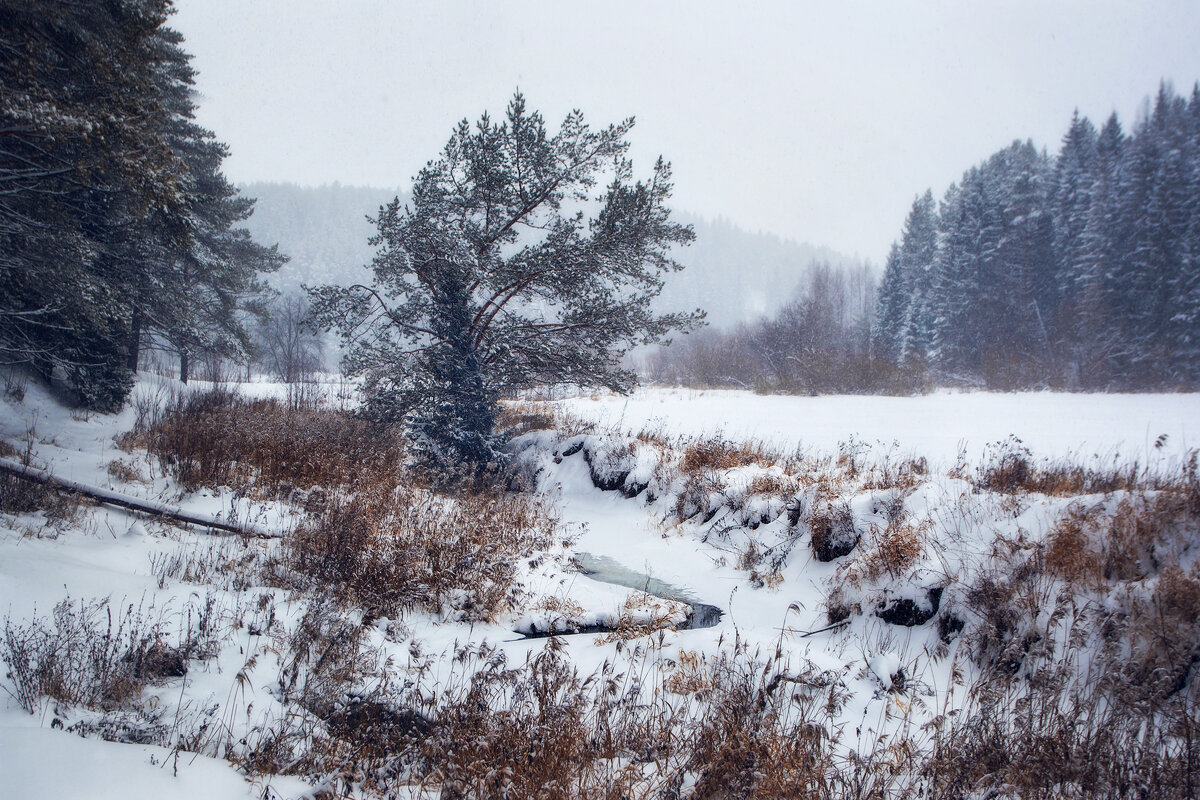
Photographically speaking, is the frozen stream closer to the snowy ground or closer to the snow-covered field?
the snowy ground

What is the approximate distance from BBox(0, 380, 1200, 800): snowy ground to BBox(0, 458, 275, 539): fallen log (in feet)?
0.60

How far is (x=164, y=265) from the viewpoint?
675 inches

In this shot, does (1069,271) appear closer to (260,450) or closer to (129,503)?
(260,450)

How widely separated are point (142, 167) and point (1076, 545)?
11.3 m

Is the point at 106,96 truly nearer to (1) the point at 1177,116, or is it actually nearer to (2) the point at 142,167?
(2) the point at 142,167

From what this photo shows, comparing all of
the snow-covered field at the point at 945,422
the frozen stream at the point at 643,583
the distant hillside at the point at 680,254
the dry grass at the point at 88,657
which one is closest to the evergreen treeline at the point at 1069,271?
the snow-covered field at the point at 945,422

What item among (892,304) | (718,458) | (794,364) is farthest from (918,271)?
(718,458)

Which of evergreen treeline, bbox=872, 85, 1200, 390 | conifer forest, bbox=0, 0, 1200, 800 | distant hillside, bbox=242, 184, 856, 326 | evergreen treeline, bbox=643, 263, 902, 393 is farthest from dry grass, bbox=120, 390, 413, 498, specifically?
distant hillside, bbox=242, 184, 856, 326

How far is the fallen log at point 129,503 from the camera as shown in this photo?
636 cm

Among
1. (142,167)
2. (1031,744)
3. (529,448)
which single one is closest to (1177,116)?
(529,448)

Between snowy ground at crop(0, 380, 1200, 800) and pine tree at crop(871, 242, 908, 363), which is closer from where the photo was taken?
snowy ground at crop(0, 380, 1200, 800)

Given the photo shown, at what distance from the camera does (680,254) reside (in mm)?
118438

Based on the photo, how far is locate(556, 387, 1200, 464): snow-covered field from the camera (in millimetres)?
8508

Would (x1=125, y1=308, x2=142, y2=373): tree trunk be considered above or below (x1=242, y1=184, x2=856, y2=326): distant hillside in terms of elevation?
below
